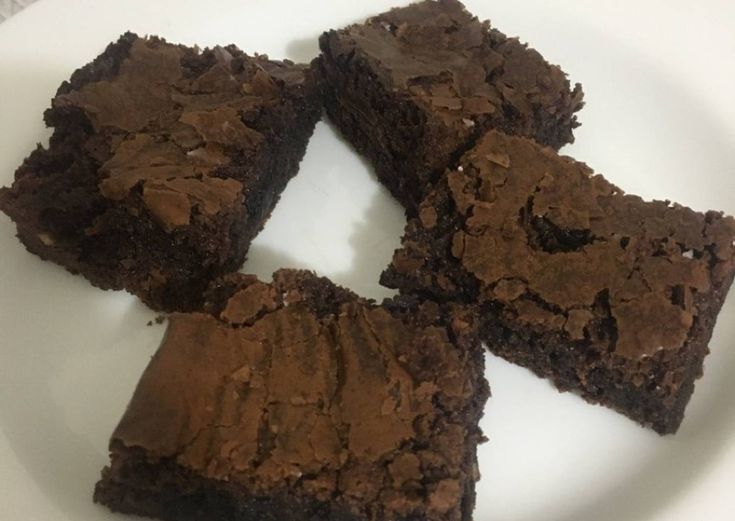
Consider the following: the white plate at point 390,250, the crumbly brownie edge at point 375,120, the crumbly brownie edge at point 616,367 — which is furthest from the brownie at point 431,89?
the crumbly brownie edge at point 616,367

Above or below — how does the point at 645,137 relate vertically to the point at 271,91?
above

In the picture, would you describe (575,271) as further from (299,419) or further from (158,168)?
(158,168)

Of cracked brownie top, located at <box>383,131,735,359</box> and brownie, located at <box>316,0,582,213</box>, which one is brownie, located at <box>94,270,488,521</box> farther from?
brownie, located at <box>316,0,582,213</box>

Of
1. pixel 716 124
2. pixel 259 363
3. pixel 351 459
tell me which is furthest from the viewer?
pixel 716 124

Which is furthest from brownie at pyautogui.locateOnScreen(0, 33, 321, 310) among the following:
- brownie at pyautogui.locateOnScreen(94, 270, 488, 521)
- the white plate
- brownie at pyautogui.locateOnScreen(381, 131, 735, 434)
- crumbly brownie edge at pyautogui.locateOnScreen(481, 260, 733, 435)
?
crumbly brownie edge at pyautogui.locateOnScreen(481, 260, 733, 435)

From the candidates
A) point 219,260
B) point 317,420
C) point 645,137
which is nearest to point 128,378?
point 219,260

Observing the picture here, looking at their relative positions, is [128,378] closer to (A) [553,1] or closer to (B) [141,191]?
(B) [141,191]

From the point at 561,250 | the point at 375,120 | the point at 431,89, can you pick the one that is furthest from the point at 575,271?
the point at 375,120
